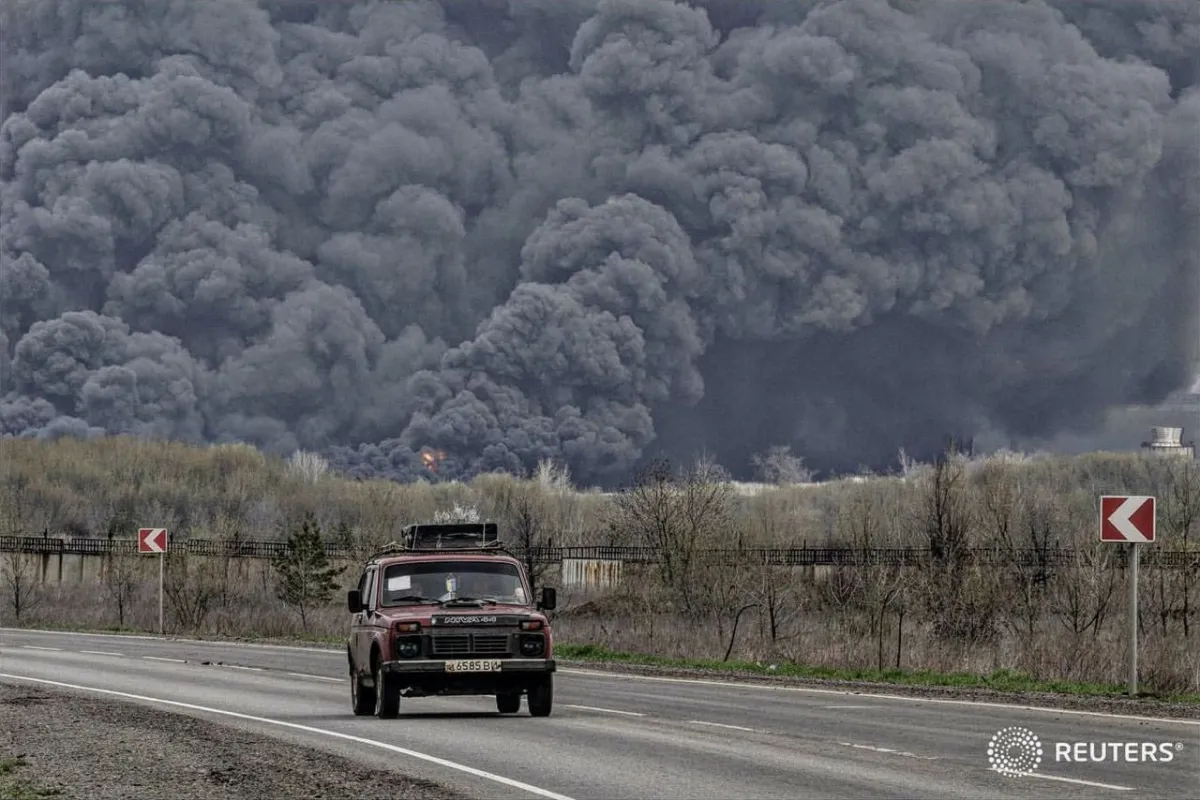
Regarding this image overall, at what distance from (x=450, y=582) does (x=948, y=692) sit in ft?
28.0

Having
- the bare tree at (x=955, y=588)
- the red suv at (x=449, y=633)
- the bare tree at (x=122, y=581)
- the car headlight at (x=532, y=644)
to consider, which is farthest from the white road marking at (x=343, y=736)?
the bare tree at (x=122, y=581)

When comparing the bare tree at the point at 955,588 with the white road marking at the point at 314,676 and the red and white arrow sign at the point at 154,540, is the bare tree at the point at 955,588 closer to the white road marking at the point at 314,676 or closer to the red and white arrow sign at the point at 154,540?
→ the white road marking at the point at 314,676

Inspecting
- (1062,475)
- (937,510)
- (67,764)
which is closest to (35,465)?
(1062,475)

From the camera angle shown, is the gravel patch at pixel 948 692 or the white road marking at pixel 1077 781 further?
the gravel patch at pixel 948 692

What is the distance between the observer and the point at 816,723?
68.2 ft

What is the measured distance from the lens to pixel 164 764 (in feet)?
53.8

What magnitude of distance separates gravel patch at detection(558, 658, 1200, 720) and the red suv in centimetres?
692

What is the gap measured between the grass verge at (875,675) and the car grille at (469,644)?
9201 mm

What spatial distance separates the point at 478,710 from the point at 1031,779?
34.3ft

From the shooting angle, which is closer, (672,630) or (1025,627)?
(1025,627)

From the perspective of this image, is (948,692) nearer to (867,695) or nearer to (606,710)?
(867,695)

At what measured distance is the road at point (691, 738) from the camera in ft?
45.9

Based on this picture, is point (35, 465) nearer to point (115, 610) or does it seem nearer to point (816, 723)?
point (115, 610)

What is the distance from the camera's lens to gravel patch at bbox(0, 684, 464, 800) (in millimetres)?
14117
